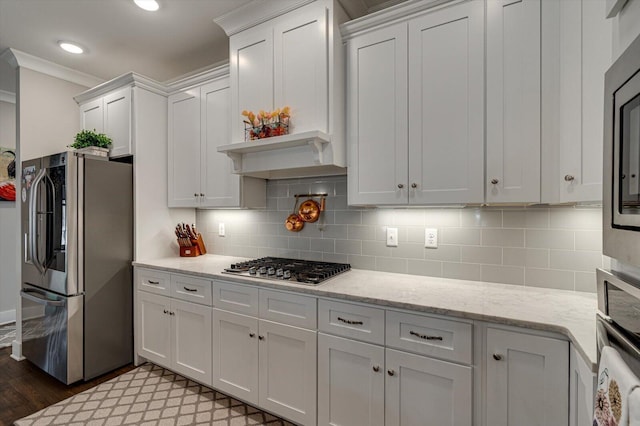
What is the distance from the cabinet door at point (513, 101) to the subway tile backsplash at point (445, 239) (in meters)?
0.35

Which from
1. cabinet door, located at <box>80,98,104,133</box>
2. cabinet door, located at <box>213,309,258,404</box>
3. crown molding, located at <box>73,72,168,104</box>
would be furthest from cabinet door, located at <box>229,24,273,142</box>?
cabinet door, located at <box>80,98,104,133</box>

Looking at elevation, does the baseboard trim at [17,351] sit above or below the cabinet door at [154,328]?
below

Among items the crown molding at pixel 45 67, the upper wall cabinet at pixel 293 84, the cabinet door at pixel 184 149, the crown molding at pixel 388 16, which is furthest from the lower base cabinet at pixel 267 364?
the crown molding at pixel 45 67

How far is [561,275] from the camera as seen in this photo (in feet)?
5.65

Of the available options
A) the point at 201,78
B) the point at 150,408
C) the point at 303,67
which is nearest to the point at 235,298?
the point at 150,408

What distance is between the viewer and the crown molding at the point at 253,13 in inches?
82.0

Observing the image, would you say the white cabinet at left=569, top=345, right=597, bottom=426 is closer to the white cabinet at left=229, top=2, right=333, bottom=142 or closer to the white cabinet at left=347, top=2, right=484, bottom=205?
the white cabinet at left=347, top=2, right=484, bottom=205

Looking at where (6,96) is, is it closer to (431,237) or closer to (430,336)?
(431,237)

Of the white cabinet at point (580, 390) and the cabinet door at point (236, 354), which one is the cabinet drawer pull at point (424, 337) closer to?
the white cabinet at point (580, 390)

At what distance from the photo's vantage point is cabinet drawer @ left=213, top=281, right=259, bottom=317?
6.55ft

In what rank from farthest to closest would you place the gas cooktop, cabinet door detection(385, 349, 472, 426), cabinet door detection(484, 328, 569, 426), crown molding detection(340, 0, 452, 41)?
1. the gas cooktop
2. crown molding detection(340, 0, 452, 41)
3. cabinet door detection(385, 349, 472, 426)
4. cabinet door detection(484, 328, 569, 426)

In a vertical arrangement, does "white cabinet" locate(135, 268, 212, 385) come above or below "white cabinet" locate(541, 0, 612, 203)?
below

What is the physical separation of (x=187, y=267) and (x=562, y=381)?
232 centimetres

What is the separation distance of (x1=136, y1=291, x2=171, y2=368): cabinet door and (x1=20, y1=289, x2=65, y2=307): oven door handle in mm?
552
